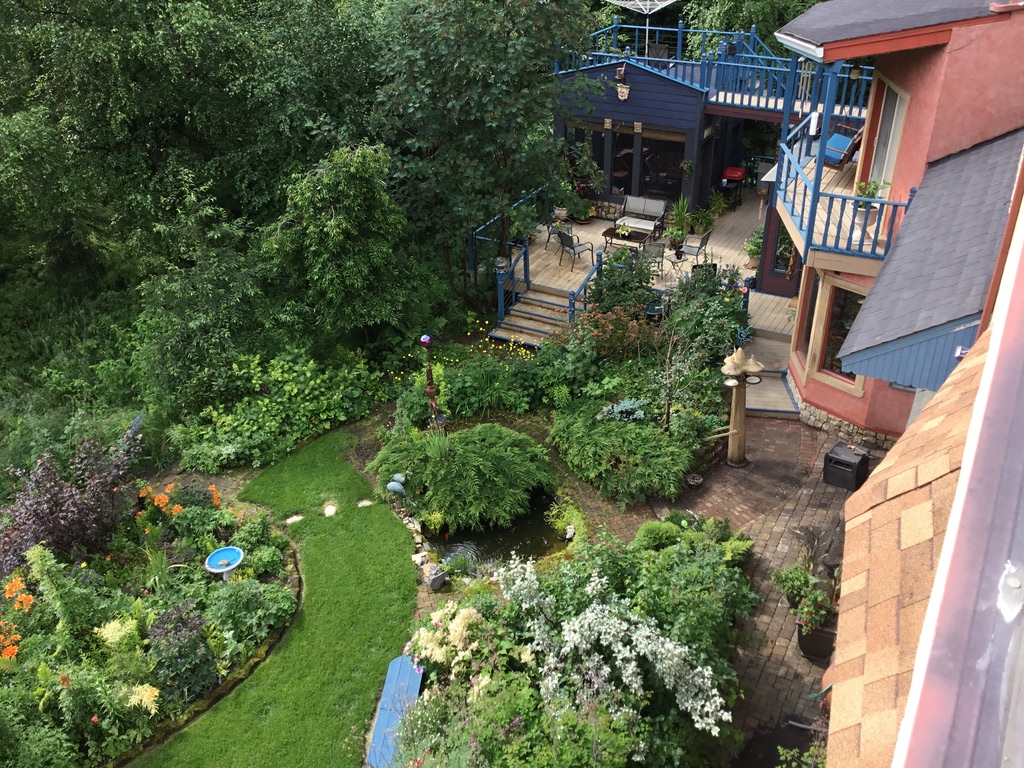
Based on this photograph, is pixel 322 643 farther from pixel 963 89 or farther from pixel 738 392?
pixel 963 89

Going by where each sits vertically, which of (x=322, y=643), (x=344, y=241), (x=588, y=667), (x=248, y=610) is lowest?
(x=322, y=643)

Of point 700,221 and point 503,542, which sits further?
point 700,221

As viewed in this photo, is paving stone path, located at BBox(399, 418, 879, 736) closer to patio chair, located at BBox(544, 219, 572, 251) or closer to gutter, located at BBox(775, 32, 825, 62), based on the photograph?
gutter, located at BBox(775, 32, 825, 62)

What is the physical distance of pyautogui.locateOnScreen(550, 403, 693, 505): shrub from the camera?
11.1 metres

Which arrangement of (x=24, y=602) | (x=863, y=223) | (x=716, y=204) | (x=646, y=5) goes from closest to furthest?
1. (x=24, y=602)
2. (x=863, y=223)
3. (x=716, y=204)
4. (x=646, y=5)

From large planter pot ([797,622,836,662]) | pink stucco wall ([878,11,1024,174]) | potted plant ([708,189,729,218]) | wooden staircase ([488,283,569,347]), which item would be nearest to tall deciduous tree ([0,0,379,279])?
wooden staircase ([488,283,569,347])

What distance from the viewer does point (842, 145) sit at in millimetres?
13969

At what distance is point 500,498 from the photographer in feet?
36.9

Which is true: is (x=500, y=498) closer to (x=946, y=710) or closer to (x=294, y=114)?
(x=294, y=114)

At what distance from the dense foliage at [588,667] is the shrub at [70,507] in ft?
16.2

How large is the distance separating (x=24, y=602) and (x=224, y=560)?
2.23 metres

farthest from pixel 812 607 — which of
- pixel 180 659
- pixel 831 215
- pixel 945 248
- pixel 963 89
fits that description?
pixel 180 659

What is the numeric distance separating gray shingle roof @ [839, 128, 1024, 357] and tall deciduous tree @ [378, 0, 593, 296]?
6657 mm

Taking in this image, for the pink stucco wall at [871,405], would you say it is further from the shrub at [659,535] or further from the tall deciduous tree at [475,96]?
the tall deciduous tree at [475,96]
